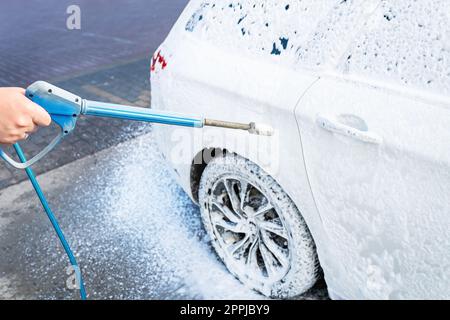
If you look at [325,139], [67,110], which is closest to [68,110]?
[67,110]

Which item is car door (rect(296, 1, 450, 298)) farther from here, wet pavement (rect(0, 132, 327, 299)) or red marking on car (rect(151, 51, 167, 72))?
red marking on car (rect(151, 51, 167, 72))

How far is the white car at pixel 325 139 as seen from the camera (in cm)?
144

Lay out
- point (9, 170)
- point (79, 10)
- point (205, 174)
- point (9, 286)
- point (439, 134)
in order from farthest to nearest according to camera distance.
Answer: point (79, 10)
point (9, 170)
point (9, 286)
point (205, 174)
point (439, 134)

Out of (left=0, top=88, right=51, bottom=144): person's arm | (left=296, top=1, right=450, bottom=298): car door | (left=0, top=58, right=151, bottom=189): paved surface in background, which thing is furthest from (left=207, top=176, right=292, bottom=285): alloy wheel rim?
(left=0, top=58, right=151, bottom=189): paved surface in background

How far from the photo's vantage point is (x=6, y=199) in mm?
3166

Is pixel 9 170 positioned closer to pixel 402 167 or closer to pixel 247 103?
pixel 247 103

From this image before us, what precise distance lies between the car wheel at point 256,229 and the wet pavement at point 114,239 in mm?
152

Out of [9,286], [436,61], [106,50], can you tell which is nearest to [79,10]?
[106,50]

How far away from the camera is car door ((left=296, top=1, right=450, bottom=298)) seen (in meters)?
1.40

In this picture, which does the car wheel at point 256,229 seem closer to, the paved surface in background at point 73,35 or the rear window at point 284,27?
the rear window at point 284,27

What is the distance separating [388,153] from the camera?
1.47 metres

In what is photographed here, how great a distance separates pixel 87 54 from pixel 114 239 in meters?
4.02

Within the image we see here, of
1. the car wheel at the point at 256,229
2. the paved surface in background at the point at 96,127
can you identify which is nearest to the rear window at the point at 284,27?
the car wheel at the point at 256,229

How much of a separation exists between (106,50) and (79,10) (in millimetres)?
3234
